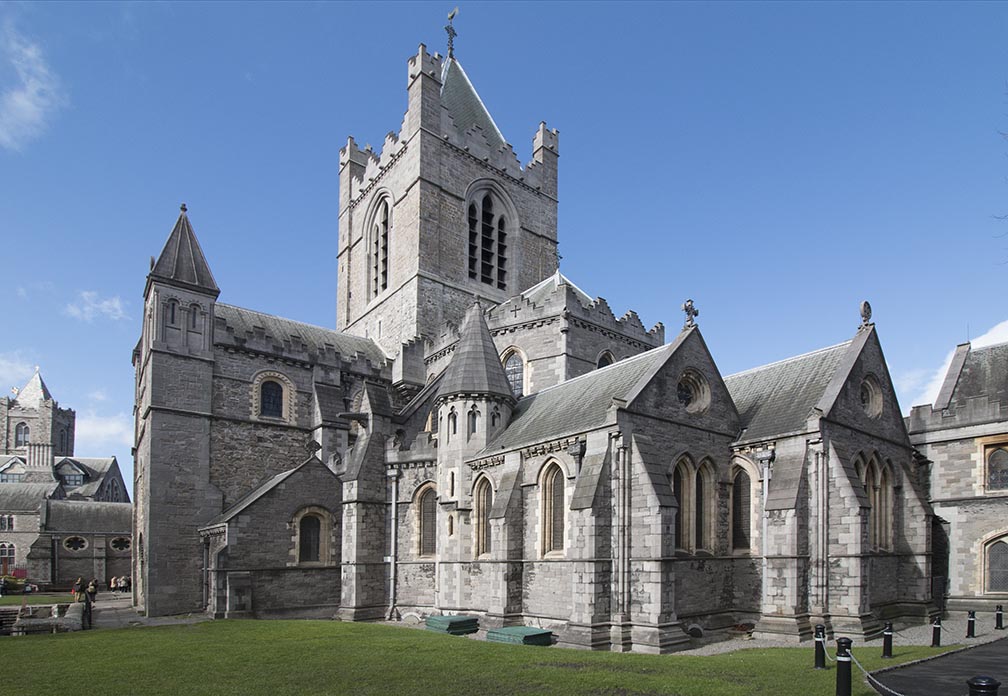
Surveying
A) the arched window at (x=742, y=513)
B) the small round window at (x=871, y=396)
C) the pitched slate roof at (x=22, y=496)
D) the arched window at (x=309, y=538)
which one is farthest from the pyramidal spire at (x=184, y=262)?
the pitched slate roof at (x=22, y=496)

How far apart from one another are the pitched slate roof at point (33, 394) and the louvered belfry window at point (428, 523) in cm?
8079

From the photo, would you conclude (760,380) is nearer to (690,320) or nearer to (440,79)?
(690,320)

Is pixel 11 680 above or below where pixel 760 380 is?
below

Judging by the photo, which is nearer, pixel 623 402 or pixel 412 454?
pixel 623 402

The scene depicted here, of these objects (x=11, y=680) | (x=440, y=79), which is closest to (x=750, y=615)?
(x=11, y=680)

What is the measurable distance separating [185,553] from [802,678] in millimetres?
23211

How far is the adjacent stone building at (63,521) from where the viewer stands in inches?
2080

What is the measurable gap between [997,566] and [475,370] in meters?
18.9

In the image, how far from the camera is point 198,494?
1137 inches

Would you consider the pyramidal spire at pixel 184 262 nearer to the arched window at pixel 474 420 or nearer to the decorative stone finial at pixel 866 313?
the arched window at pixel 474 420

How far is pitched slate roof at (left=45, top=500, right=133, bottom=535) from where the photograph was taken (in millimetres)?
54438

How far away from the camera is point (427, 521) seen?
2747cm

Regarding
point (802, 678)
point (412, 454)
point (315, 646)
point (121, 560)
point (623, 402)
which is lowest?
point (121, 560)

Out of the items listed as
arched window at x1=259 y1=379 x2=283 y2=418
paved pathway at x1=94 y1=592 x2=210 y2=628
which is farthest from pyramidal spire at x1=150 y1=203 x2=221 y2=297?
paved pathway at x1=94 y1=592 x2=210 y2=628
